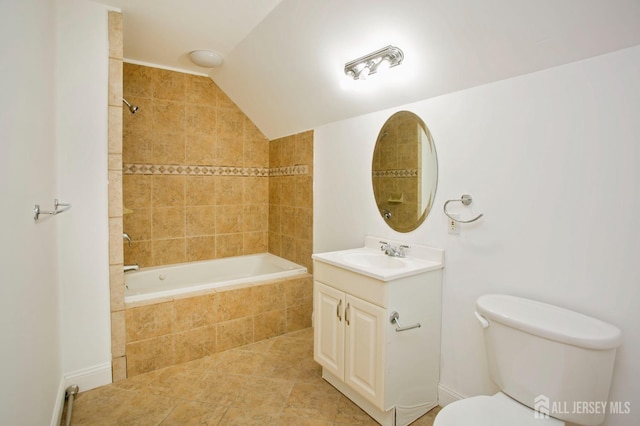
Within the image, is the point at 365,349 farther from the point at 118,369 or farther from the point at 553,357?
the point at 118,369

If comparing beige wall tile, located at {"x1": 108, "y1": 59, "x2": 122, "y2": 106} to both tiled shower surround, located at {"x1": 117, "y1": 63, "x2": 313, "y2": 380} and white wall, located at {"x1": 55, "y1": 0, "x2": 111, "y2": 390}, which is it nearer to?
white wall, located at {"x1": 55, "y1": 0, "x2": 111, "y2": 390}

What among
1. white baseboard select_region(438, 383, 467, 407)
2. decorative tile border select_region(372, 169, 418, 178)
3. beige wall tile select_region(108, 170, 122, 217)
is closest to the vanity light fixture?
decorative tile border select_region(372, 169, 418, 178)

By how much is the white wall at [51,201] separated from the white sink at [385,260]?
1422 millimetres

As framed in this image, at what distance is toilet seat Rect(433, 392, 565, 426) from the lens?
1.19m

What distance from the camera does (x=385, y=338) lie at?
1646 mm

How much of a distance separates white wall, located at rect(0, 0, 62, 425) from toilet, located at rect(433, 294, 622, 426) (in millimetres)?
1501

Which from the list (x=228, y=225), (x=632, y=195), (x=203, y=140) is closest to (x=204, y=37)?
(x=203, y=140)

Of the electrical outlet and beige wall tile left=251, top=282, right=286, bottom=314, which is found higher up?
the electrical outlet

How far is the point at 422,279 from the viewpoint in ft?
5.87

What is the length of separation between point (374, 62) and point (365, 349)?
1.63m

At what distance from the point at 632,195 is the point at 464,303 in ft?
2.94

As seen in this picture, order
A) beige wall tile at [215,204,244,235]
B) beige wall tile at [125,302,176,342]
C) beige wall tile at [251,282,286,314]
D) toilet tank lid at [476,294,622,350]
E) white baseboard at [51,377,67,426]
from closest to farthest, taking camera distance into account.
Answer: toilet tank lid at [476,294,622,350]
white baseboard at [51,377,67,426]
beige wall tile at [125,302,176,342]
beige wall tile at [251,282,286,314]
beige wall tile at [215,204,244,235]

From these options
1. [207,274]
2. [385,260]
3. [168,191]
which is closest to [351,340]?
[385,260]

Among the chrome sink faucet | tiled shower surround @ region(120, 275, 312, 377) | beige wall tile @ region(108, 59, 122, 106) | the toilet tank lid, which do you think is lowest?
tiled shower surround @ region(120, 275, 312, 377)
